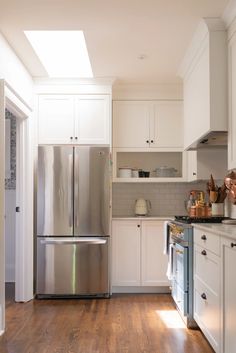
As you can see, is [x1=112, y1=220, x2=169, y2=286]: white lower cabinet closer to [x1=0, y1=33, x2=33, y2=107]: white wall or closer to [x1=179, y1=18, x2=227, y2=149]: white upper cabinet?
[x1=179, y1=18, x2=227, y2=149]: white upper cabinet

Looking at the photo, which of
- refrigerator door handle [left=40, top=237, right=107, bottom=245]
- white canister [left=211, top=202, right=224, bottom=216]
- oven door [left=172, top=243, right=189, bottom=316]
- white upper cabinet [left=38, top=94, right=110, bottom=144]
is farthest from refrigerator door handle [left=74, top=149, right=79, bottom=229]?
white canister [left=211, top=202, right=224, bottom=216]

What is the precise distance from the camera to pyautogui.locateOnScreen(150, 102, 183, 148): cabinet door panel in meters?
5.42

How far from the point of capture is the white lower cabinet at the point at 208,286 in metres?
2.91

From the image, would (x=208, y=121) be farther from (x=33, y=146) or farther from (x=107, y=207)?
(x=33, y=146)

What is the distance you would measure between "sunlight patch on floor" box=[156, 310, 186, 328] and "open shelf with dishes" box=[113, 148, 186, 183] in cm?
174

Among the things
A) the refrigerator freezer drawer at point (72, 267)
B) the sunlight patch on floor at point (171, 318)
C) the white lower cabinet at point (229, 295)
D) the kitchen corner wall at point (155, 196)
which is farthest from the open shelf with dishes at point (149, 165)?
the white lower cabinet at point (229, 295)

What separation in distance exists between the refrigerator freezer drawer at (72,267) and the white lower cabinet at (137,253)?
0.34m

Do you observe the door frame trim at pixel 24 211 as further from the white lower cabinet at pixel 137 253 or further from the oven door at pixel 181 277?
the oven door at pixel 181 277

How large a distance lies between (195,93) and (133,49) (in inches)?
28.0

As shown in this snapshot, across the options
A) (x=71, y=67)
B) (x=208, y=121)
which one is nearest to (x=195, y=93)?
(x=208, y=121)

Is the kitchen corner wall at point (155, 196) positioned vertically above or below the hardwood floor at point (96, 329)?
above

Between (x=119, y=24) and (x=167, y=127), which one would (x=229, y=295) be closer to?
(x=119, y=24)

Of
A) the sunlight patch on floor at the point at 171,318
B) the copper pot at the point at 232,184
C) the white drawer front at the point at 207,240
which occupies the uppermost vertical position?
the copper pot at the point at 232,184

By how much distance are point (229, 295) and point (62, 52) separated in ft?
9.25
